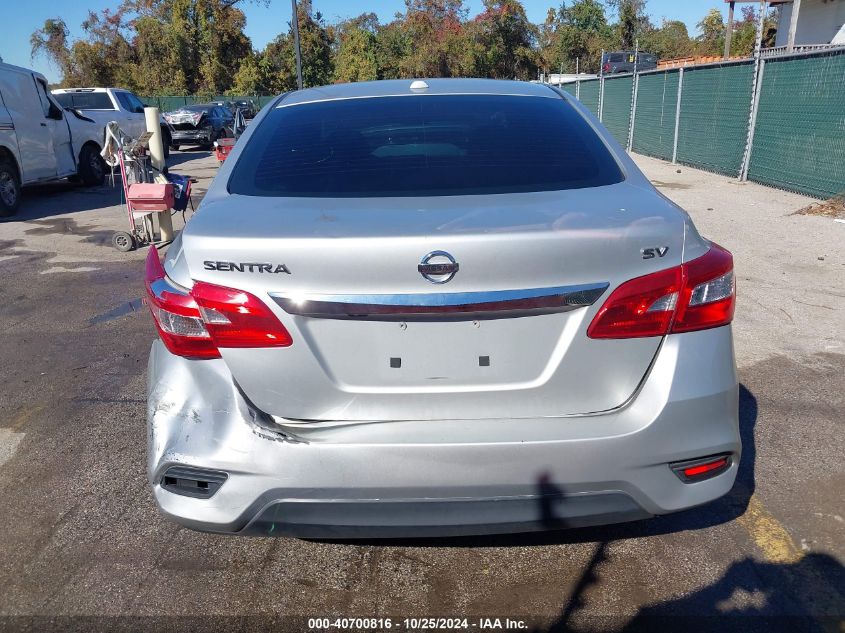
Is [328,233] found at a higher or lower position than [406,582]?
higher

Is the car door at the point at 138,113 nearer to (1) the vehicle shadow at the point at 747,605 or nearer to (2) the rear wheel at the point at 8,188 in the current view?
(2) the rear wheel at the point at 8,188

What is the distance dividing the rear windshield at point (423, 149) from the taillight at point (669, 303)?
557 mm

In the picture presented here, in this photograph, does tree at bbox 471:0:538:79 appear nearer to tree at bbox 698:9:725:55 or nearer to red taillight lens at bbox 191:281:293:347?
tree at bbox 698:9:725:55

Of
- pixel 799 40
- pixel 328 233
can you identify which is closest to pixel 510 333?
pixel 328 233

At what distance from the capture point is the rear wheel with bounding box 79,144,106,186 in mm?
14570

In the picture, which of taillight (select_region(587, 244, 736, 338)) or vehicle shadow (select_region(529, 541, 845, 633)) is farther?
vehicle shadow (select_region(529, 541, 845, 633))

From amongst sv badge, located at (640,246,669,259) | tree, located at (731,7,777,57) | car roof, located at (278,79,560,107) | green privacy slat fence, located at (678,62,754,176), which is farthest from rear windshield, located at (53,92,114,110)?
tree, located at (731,7,777,57)

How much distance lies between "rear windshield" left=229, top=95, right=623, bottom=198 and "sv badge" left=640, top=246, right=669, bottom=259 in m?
0.51

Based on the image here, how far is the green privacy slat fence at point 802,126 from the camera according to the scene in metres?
10.1

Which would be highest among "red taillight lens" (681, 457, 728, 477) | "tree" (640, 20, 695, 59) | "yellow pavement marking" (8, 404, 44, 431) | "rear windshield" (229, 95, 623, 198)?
"rear windshield" (229, 95, 623, 198)

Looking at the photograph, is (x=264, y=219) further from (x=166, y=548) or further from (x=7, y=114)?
(x=7, y=114)

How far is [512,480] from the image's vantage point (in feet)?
6.94

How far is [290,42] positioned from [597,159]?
164ft

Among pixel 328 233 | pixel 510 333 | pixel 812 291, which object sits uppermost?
pixel 328 233
